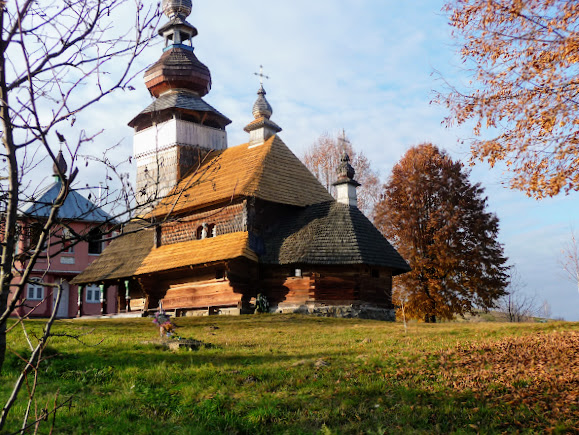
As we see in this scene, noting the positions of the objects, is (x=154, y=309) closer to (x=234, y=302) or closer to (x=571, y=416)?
(x=234, y=302)

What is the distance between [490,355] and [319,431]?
4.92 metres

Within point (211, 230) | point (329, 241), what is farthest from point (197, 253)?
point (329, 241)

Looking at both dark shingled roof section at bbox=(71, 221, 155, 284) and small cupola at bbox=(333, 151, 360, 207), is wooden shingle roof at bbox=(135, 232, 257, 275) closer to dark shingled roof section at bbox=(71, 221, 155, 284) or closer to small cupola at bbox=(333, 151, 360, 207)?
dark shingled roof section at bbox=(71, 221, 155, 284)

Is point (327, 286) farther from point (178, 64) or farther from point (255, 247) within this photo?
point (178, 64)

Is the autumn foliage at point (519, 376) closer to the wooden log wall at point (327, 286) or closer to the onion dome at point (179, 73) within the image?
the wooden log wall at point (327, 286)

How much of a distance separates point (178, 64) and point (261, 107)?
6.19 metres

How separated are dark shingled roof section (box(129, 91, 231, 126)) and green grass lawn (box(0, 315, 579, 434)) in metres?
19.7

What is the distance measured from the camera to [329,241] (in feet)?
76.4

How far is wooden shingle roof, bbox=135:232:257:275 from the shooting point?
23.2 m

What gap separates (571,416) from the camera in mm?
7910

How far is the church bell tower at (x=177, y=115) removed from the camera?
104ft

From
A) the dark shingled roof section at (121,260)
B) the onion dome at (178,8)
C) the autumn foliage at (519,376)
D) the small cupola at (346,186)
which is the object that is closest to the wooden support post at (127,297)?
the dark shingled roof section at (121,260)

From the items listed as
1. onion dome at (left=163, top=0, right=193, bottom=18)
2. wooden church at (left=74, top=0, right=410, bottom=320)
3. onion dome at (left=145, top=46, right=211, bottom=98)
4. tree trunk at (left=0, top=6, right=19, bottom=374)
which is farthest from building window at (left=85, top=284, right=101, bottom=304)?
tree trunk at (left=0, top=6, right=19, bottom=374)

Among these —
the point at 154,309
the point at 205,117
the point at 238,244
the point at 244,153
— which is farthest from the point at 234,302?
the point at 205,117
